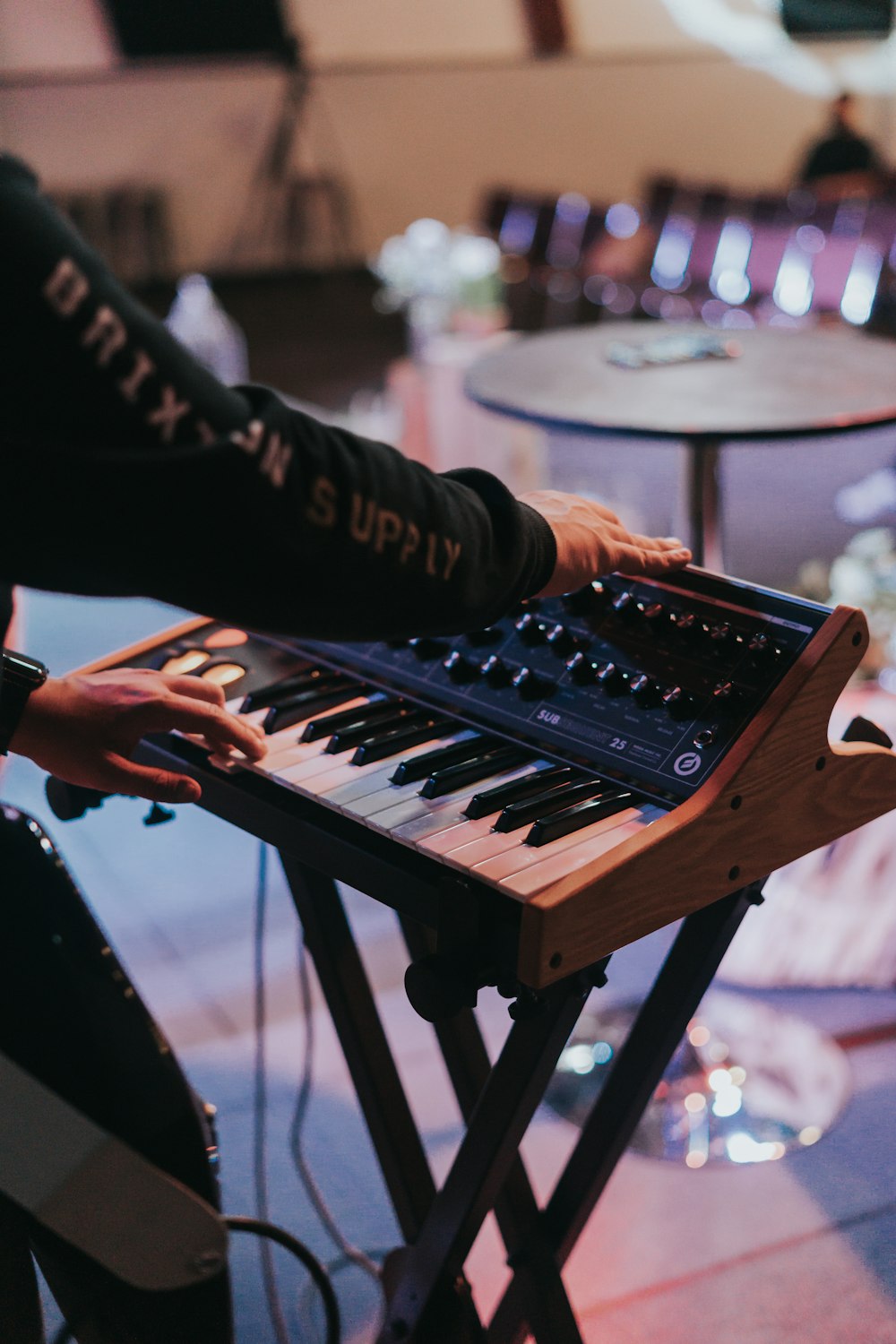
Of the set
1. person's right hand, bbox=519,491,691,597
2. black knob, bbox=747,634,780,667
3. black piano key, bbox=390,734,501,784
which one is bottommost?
black piano key, bbox=390,734,501,784

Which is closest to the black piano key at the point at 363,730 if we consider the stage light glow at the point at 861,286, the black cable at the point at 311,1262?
the black cable at the point at 311,1262

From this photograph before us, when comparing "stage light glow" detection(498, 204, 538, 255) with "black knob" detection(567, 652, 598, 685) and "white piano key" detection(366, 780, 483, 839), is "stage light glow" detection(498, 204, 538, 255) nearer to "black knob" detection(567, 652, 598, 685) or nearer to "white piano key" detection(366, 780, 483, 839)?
"black knob" detection(567, 652, 598, 685)

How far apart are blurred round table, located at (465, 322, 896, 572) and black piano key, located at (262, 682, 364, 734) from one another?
77cm

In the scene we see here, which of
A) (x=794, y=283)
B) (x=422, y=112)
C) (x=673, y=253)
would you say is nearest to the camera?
(x=794, y=283)

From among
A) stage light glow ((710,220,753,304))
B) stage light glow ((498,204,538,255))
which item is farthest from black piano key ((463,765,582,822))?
stage light glow ((498,204,538,255))

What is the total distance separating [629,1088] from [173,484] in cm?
92

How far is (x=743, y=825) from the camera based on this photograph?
45.1 inches

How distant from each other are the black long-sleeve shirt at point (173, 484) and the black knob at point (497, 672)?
1.09 ft

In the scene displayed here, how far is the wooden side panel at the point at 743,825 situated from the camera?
3.34ft

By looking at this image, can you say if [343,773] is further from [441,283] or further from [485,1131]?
[441,283]

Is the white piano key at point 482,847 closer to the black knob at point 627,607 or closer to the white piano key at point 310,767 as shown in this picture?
the white piano key at point 310,767

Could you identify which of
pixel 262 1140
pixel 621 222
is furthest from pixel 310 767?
pixel 621 222

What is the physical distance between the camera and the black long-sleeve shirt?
0.81 meters

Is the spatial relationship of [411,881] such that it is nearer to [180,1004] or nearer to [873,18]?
[180,1004]
